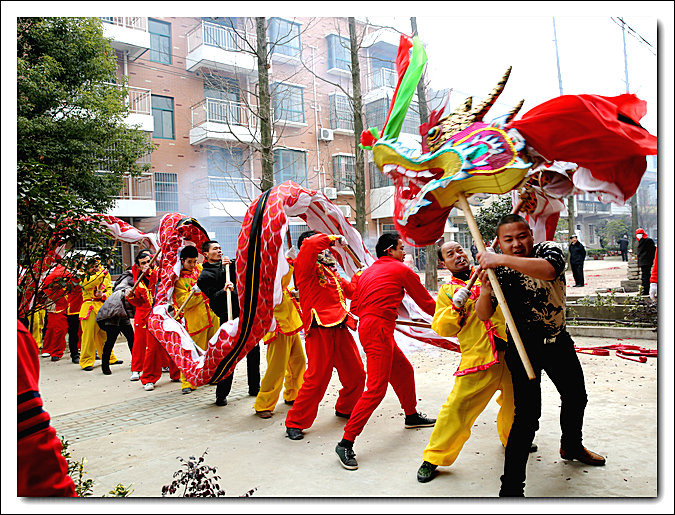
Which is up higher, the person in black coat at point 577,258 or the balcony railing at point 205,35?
the balcony railing at point 205,35

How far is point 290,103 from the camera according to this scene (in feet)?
35.2

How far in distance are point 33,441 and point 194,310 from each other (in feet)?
13.1

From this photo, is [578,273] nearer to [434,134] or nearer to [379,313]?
[379,313]

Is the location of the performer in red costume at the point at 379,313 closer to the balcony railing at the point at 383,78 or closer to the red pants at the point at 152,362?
the red pants at the point at 152,362

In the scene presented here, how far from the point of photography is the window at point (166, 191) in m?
10.9

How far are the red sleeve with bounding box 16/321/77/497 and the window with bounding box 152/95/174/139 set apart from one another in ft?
28.9

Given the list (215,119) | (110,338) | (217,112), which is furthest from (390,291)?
(217,112)

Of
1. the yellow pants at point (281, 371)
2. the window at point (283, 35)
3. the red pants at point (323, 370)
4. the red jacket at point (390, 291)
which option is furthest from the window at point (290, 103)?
the red jacket at point (390, 291)

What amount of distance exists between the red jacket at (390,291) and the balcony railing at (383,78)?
22.8 ft

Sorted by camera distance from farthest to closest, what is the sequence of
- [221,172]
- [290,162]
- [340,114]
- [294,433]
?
[340,114], [290,162], [221,172], [294,433]

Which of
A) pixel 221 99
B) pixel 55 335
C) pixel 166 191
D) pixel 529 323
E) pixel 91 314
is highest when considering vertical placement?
pixel 221 99

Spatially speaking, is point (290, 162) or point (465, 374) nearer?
point (465, 374)

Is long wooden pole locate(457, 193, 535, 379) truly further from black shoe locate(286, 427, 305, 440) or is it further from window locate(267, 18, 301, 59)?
window locate(267, 18, 301, 59)

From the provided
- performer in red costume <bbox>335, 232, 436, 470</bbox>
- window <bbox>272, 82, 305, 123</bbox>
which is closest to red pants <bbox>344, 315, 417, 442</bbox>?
performer in red costume <bbox>335, 232, 436, 470</bbox>
